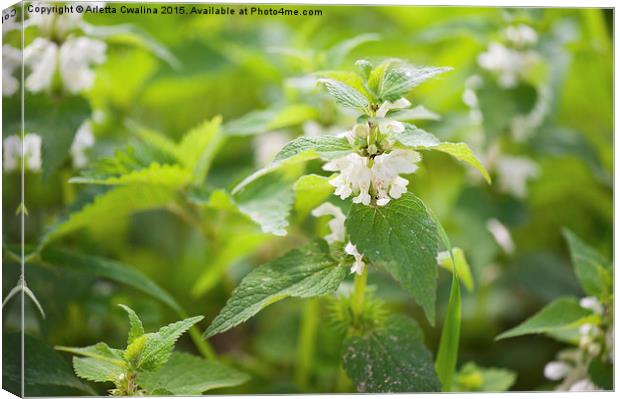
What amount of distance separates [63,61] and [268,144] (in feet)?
1.13

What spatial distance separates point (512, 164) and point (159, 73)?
524 mm

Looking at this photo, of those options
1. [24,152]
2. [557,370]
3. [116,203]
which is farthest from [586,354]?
[24,152]

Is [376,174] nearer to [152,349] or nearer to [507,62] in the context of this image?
[152,349]

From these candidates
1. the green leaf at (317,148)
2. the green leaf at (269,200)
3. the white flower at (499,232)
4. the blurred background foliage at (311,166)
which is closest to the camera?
the green leaf at (317,148)

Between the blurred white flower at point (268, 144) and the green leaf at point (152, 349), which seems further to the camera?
the blurred white flower at point (268, 144)

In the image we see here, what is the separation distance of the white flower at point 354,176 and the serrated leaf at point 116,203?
25 centimetres

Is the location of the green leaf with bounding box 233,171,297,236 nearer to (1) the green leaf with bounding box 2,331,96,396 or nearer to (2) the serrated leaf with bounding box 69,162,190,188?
(2) the serrated leaf with bounding box 69,162,190,188

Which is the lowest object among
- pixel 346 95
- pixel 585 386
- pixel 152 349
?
pixel 585 386

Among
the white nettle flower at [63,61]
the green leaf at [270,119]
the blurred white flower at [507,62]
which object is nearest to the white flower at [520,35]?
the blurred white flower at [507,62]

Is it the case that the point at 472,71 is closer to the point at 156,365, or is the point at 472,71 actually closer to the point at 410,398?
the point at 410,398

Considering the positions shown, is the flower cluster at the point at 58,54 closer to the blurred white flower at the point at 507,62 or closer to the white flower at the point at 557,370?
the blurred white flower at the point at 507,62

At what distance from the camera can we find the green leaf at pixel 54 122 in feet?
2.89

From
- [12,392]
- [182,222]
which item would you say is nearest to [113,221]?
[182,222]

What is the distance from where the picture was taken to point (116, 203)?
874 mm
